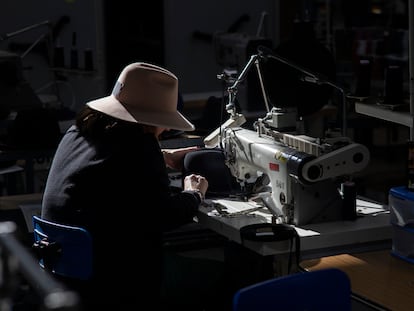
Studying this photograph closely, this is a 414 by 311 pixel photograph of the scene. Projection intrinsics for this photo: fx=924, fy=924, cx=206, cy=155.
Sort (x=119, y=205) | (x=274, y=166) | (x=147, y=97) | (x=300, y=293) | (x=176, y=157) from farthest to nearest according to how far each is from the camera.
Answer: (x=176, y=157)
(x=274, y=166)
(x=147, y=97)
(x=119, y=205)
(x=300, y=293)

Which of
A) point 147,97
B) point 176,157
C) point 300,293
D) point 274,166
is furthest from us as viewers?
point 176,157

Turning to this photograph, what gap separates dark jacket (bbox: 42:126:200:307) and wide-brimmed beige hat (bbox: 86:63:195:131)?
8 centimetres

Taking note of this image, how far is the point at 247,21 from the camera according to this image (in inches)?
299

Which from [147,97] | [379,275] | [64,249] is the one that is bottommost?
[379,275]

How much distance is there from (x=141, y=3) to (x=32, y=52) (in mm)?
1179

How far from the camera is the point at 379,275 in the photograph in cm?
275

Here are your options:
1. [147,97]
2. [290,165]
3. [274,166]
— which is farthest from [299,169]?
[147,97]

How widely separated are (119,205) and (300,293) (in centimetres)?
69

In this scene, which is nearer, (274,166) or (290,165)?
(290,165)

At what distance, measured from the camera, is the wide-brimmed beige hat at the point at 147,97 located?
9.12 ft

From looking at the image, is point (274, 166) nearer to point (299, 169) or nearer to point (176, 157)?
point (299, 169)

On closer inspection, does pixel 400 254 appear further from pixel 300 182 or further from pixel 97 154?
pixel 97 154

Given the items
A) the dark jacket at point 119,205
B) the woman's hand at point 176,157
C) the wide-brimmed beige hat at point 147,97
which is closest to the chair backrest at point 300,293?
the dark jacket at point 119,205

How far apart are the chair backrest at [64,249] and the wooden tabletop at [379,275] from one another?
67 centimetres
